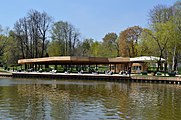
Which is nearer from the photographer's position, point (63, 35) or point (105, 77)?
point (105, 77)

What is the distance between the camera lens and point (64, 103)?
22344mm

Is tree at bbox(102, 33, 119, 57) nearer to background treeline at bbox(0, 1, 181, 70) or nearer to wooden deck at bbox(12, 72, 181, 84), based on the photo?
background treeline at bbox(0, 1, 181, 70)

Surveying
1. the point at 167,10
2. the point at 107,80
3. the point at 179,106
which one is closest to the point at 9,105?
the point at 179,106

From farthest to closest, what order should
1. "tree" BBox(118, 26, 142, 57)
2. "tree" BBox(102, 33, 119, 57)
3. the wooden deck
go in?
1. "tree" BBox(102, 33, 119, 57)
2. "tree" BBox(118, 26, 142, 57)
3. the wooden deck

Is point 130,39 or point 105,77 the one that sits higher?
point 130,39

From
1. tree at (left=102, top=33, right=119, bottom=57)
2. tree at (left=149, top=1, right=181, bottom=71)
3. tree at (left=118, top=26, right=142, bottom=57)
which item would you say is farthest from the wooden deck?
tree at (left=102, top=33, right=119, bottom=57)

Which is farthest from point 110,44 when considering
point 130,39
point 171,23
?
point 171,23

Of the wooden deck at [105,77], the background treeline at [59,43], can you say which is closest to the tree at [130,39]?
the background treeline at [59,43]

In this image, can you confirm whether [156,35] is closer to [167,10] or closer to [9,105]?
[167,10]

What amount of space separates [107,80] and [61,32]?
30.5 meters

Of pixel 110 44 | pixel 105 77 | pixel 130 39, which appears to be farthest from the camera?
pixel 110 44

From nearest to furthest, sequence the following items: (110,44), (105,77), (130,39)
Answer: (105,77) < (130,39) < (110,44)

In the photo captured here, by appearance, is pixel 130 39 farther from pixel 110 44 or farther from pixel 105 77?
pixel 105 77

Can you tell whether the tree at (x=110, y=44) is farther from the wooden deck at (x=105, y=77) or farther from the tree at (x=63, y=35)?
the wooden deck at (x=105, y=77)
